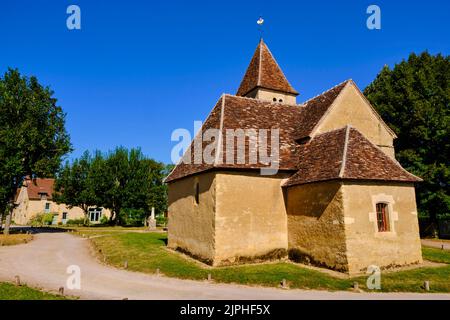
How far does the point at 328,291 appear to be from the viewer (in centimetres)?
1170

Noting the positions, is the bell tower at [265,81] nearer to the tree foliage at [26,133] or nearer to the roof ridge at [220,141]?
the roof ridge at [220,141]

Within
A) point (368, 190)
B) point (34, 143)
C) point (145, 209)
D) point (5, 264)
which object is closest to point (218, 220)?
point (368, 190)

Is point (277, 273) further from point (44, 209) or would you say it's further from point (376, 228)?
point (44, 209)

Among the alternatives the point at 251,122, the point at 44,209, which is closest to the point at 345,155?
the point at 251,122

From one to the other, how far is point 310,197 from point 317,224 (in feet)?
4.79

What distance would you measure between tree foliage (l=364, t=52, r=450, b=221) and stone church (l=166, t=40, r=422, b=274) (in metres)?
10.6

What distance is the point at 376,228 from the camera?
14828mm

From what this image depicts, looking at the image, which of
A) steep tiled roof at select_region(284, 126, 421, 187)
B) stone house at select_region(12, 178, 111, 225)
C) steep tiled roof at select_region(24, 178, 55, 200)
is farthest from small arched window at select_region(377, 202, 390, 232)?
steep tiled roof at select_region(24, 178, 55, 200)

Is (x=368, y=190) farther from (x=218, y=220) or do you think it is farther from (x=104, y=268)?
(x=104, y=268)

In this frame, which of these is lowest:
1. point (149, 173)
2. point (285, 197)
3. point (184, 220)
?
point (184, 220)

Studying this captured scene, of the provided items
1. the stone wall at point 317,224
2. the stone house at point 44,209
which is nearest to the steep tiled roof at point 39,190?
the stone house at point 44,209

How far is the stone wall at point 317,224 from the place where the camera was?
1441 centimetres

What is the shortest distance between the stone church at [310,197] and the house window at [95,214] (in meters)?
44.4
